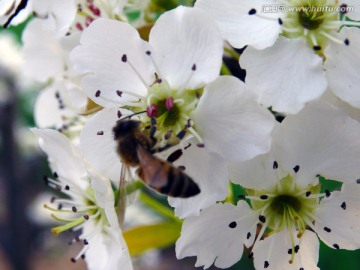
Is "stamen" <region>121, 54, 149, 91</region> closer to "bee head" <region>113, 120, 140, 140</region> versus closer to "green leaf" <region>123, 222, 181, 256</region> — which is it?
"bee head" <region>113, 120, 140, 140</region>

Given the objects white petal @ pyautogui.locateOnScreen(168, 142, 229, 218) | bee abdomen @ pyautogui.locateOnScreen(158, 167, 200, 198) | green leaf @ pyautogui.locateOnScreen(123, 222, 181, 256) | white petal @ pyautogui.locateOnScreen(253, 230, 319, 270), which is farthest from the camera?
green leaf @ pyautogui.locateOnScreen(123, 222, 181, 256)

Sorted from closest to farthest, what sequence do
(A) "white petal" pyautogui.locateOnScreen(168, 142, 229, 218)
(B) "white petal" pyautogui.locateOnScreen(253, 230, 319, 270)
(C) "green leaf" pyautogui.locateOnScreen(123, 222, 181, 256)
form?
(A) "white petal" pyautogui.locateOnScreen(168, 142, 229, 218) < (B) "white petal" pyautogui.locateOnScreen(253, 230, 319, 270) < (C) "green leaf" pyautogui.locateOnScreen(123, 222, 181, 256)

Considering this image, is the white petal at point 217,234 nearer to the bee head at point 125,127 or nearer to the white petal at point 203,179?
the white petal at point 203,179

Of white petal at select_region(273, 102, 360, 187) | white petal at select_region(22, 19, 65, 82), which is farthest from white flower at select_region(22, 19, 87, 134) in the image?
white petal at select_region(273, 102, 360, 187)

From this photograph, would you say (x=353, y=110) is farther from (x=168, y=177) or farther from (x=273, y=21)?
(x=168, y=177)

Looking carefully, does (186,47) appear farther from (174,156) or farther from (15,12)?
(15,12)
